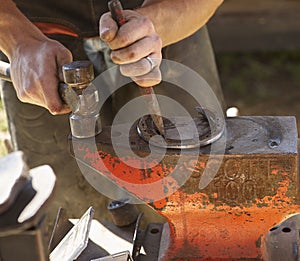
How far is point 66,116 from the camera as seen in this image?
172 cm

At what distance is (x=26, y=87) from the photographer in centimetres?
136

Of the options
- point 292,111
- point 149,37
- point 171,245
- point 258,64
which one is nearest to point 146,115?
point 149,37

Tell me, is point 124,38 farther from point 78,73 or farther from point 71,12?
point 71,12

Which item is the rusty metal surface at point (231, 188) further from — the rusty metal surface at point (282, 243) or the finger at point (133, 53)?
the finger at point (133, 53)

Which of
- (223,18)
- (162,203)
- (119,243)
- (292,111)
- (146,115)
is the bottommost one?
(292,111)

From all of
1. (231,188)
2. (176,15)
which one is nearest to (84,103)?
(231,188)

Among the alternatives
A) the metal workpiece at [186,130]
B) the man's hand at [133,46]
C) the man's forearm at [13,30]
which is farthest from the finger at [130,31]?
the man's forearm at [13,30]

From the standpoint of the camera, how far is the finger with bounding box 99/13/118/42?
1.15 meters

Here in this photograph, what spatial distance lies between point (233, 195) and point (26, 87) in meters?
0.52

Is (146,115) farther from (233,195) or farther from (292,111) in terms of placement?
(292,111)

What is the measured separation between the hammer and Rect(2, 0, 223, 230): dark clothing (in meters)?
0.46

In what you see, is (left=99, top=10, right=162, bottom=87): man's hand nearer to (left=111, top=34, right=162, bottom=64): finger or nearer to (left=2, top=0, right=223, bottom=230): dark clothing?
(left=111, top=34, right=162, bottom=64): finger

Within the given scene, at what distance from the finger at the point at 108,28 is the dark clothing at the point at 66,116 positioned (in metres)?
0.47

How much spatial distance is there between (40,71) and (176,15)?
0.41 meters
